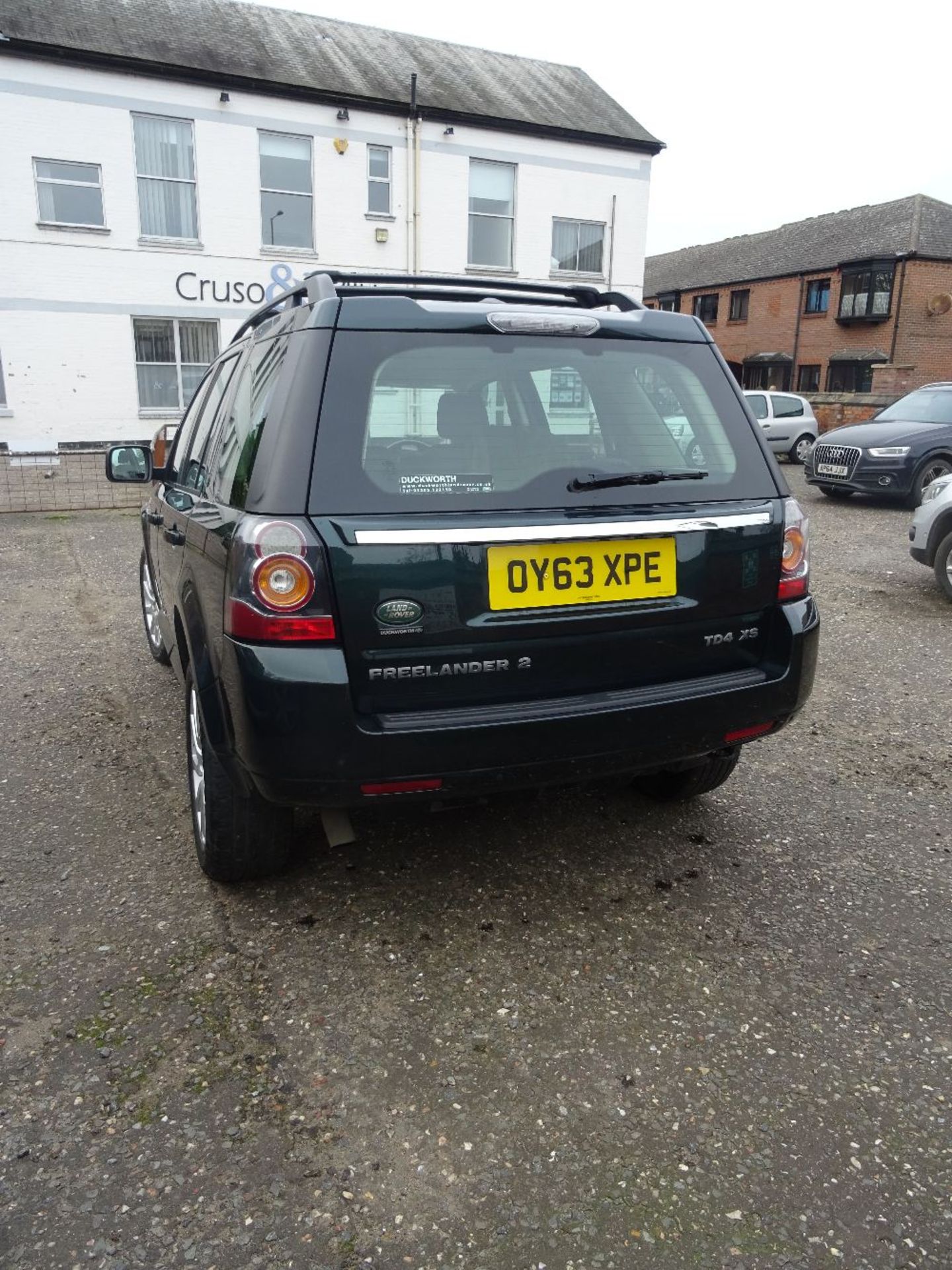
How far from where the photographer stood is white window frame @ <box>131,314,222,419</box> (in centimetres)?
1669

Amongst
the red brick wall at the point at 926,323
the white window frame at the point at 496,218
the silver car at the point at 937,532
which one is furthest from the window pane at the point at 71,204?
the red brick wall at the point at 926,323

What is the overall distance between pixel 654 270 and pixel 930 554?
41687mm

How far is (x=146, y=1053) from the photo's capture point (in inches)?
87.5

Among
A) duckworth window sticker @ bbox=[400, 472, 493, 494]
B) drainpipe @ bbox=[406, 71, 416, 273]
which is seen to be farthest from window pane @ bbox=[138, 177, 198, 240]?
duckworth window sticker @ bbox=[400, 472, 493, 494]

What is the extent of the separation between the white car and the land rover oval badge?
1897 cm

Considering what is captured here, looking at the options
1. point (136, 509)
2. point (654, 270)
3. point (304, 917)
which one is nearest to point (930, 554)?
point (304, 917)

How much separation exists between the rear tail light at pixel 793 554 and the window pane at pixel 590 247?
18.8 metres

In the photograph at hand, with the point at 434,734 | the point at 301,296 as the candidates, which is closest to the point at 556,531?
the point at 434,734

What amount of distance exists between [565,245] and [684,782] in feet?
61.7

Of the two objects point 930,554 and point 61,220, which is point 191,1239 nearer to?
point 930,554

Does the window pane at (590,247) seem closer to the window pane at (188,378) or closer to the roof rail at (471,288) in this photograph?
the window pane at (188,378)

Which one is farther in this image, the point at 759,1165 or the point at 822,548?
the point at 822,548

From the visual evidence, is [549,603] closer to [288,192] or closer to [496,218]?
[288,192]

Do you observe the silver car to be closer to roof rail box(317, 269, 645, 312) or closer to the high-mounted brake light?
roof rail box(317, 269, 645, 312)
